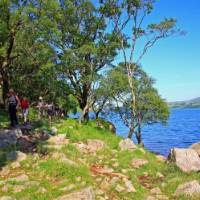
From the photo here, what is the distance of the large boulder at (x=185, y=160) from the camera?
17.1m

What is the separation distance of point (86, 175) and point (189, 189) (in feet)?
14.8

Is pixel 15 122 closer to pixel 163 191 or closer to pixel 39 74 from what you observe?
pixel 39 74

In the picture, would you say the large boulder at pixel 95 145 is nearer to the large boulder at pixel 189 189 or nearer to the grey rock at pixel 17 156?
the grey rock at pixel 17 156

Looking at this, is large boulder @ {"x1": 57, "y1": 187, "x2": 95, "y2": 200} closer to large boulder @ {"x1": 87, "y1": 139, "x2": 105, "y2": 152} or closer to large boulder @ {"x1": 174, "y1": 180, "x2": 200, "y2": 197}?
large boulder @ {"x1": 174, "y1": 180, "x2": 200, "y2": 197}

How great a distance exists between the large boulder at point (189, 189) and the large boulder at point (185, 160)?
2918 millimetres

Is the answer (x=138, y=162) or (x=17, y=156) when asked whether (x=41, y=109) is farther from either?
(x=138, y=162)

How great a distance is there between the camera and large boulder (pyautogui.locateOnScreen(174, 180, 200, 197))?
1353cm

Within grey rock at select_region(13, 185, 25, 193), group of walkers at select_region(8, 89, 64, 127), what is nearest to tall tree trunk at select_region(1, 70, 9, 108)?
group of walkers at select_region(8, 89, 64, 127)

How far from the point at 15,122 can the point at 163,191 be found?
1456cm

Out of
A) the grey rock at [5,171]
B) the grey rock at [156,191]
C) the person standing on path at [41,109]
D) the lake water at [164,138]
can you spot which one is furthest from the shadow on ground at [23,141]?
the lake water at [164,138]

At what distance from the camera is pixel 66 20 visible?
41750 mm

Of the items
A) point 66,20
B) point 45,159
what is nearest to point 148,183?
point 45,159

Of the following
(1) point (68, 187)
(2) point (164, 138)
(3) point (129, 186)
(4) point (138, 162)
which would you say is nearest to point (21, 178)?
(1) point (68, 187)

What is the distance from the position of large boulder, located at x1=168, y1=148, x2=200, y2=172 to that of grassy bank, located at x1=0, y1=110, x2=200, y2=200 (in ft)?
1.40
